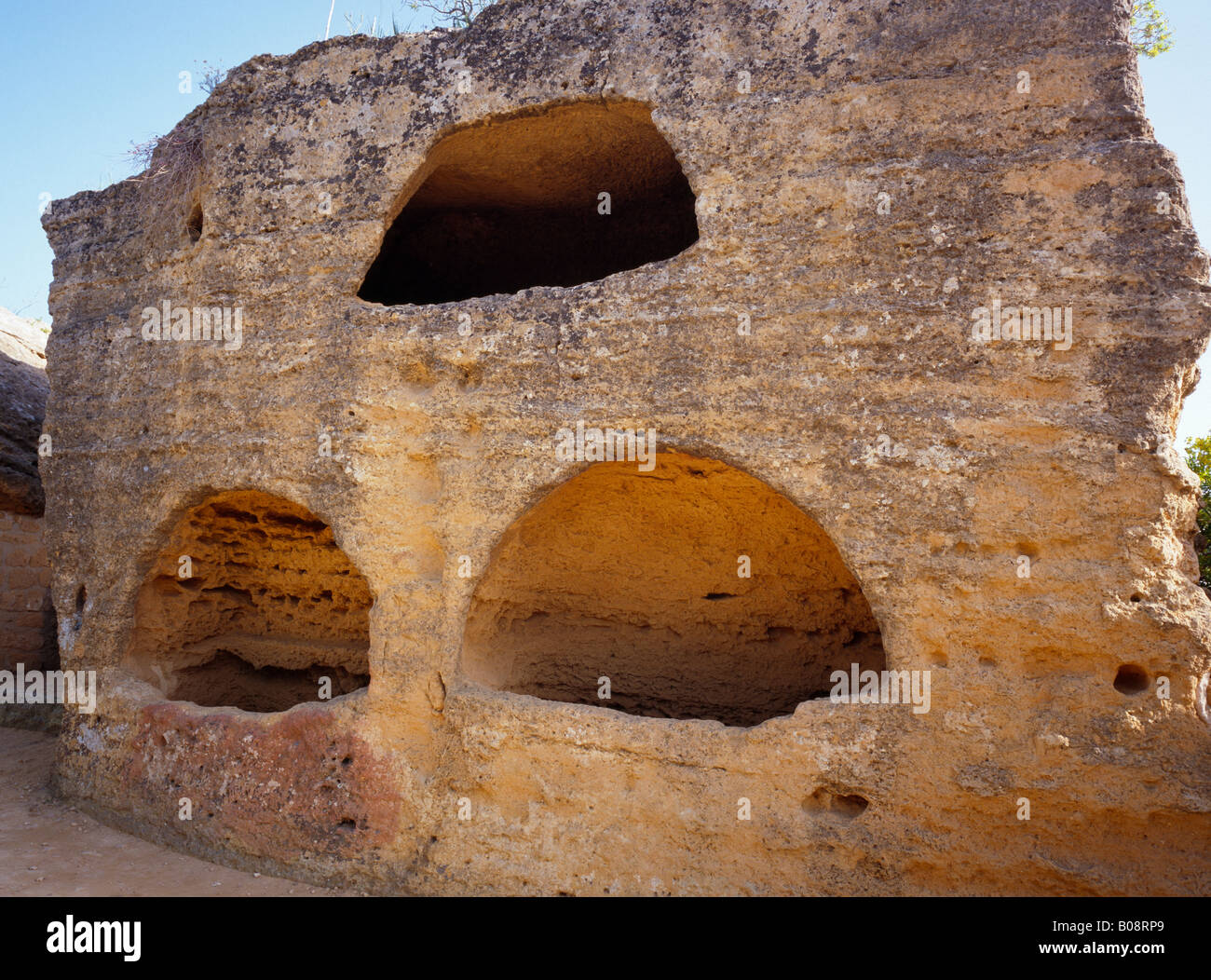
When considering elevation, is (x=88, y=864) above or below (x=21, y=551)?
below

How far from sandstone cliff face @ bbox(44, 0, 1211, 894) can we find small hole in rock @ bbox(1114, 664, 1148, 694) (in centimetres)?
1

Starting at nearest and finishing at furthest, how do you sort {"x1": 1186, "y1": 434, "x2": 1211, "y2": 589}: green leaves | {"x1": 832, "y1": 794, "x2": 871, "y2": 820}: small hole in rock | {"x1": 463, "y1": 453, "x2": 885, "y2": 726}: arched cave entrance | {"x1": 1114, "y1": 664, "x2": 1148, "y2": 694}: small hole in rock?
1. {"x1": 1114, "y1": 664, "x2": 1148, "y2": 694}: small hole in rock
2. {"x1": 832, "y1": 794, "x2": 871, "y2": 820}: small hole in rock
3. {"x1": 463, "y1": 453, "x2": 885, "y2": 726}: arched cave entrance
4. {"x1": 1186, "y1": 434, "x2": 1211, "y2": 589}: green leaves

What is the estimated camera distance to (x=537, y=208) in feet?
19.7

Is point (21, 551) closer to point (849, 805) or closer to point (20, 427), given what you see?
point (20, 427)

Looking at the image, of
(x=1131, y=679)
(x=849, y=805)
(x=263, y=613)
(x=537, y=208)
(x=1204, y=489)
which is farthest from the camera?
(x=1204, y=489)

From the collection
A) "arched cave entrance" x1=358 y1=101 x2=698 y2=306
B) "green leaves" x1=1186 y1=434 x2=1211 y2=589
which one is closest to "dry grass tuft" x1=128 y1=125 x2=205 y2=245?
"arched cave entrance" x1=358 y1=101 x2=698 y2=306

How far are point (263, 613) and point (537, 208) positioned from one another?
338 cm

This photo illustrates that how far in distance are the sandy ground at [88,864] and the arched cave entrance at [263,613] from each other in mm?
911

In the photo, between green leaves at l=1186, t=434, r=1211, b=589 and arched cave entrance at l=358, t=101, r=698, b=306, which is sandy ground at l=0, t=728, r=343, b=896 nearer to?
arched cave entrance at l=358, t=101, r=698, b=306

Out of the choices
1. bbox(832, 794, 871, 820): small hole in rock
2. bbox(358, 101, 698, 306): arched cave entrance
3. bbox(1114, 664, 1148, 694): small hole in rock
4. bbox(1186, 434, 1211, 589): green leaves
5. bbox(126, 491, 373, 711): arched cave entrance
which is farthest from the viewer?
bbox(1186, 434, 1211, 589): green leaves

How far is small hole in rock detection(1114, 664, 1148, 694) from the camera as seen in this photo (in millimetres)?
3398

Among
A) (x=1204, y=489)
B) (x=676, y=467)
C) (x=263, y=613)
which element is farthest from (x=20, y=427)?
(x=1204, y=489)

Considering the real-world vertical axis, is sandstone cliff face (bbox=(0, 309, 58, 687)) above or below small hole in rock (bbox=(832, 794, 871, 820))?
above
